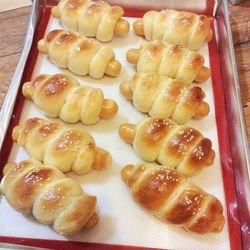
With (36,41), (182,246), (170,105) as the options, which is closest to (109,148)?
(170,105)

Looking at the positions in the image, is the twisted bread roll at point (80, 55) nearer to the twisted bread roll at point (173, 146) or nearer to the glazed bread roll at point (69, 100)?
the glazed bread roll at point (69, 100)

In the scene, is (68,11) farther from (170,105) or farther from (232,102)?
(232,102)

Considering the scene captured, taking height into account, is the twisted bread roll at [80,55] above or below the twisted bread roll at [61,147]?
above

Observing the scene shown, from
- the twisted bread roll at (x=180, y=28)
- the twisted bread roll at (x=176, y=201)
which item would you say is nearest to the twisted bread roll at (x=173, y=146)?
the twisted bread roll at (x=176, y=201)

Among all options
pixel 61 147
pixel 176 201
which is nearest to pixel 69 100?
pixel 61 147

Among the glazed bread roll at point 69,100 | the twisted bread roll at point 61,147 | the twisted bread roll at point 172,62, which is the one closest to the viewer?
the twisted bread roll at point 61,147

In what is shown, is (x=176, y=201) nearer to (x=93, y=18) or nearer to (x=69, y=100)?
(x=69, y=100)

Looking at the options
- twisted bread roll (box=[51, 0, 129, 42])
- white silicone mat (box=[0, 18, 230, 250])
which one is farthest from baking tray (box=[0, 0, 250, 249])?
twisted bread roll (box=[51, 0, 129, 42])
